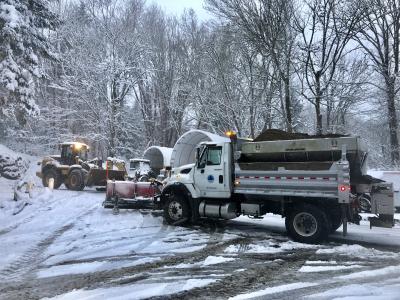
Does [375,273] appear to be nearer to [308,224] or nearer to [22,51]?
[308,224]

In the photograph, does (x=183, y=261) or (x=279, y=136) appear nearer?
(x=183, y=261)

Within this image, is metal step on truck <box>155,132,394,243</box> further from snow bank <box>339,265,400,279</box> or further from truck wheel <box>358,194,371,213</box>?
snow bank <box>339,265,400,279</box>

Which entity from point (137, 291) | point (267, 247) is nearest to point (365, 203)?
point (267, 247)

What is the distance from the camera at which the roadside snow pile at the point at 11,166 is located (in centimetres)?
2931

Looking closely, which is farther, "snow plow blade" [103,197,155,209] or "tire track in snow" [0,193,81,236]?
"snow plow blade" [103,197,155,209]

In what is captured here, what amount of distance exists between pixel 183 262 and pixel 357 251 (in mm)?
3963

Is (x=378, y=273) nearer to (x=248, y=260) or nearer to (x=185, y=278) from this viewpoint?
(x=248, y=260)

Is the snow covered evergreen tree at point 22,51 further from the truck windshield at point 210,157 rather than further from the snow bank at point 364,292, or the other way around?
the snow bank at point 364,292

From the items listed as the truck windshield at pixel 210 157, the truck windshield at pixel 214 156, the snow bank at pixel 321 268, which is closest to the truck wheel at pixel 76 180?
the truck windshield at pixel 210 157

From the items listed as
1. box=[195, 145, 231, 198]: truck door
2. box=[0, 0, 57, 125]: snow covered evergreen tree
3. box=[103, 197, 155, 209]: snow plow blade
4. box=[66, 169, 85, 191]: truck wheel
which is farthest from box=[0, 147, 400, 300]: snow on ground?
box=[66, 169, 85, 191]: truck wheel

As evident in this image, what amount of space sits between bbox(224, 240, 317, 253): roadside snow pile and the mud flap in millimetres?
1704

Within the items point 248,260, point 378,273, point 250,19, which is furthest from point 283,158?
Result: point 250,19

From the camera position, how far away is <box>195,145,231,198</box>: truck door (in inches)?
477

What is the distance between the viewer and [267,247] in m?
9.85
